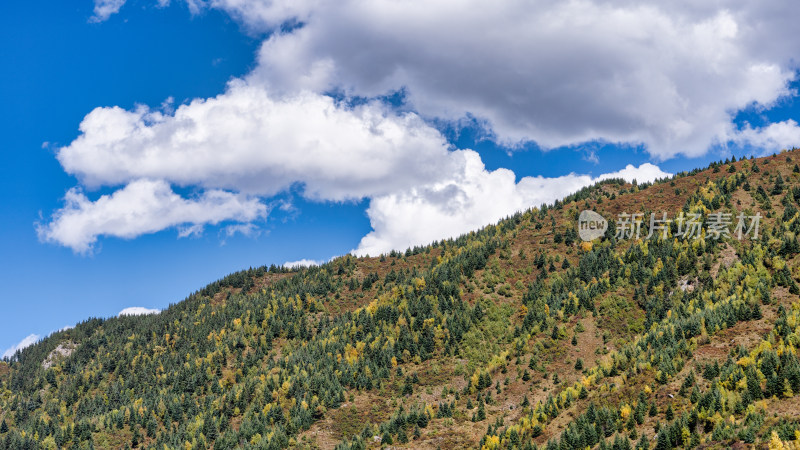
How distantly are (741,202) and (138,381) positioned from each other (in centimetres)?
9924

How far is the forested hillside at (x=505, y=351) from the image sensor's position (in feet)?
147

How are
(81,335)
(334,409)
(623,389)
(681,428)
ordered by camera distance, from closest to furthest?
(681,428), (623,389), (334,409), (81,335)

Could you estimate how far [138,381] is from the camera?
316ft

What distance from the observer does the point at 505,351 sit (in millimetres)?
69375

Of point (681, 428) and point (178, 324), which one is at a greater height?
point (178, 324)

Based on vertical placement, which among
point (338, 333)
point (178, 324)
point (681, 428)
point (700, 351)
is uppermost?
point (178, 324)

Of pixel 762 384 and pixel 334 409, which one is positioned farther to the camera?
pixel 334 409

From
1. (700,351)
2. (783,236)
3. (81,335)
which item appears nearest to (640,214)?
(783,236)

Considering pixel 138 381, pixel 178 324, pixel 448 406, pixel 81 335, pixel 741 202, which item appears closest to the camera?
pixel 448 406

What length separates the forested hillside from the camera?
1758 inches

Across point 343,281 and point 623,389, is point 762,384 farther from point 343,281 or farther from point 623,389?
point 343,281

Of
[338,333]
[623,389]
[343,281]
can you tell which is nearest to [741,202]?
[623,389]

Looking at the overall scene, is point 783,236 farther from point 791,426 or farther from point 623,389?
point 791,426

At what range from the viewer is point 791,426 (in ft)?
107
